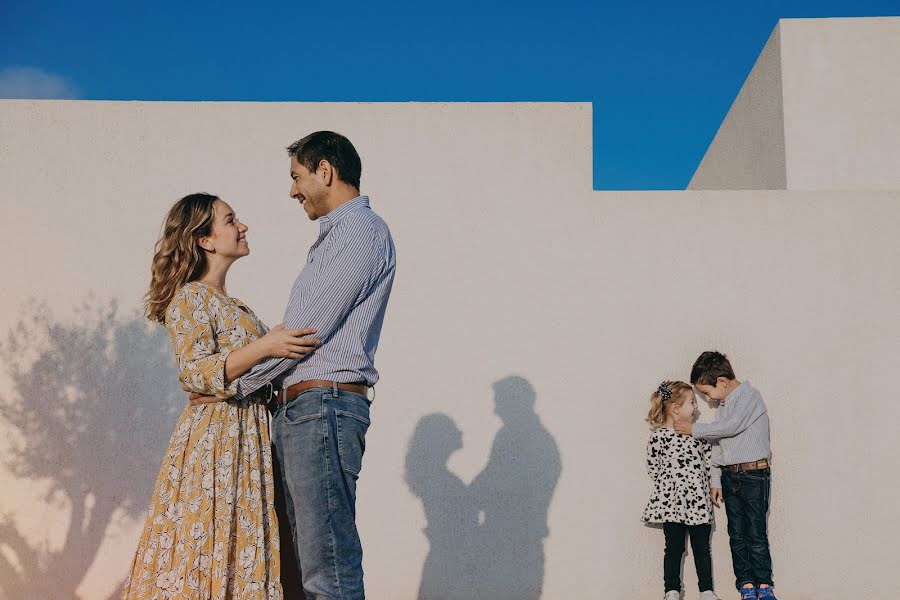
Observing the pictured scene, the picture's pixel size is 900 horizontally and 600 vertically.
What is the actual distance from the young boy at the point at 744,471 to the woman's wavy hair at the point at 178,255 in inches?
142

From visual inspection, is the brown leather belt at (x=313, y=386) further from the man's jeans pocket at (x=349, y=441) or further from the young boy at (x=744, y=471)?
the young boy at (x=744, y=471)

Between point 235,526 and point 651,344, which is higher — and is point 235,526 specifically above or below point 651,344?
below

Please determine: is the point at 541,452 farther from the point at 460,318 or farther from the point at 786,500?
the point at 786,500

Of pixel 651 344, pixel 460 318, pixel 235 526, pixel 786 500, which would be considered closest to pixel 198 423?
pixel 235 526

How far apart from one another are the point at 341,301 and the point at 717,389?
12.0 feet

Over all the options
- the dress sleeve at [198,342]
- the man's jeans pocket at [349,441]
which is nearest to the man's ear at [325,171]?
the dress sleeve at [198,342]

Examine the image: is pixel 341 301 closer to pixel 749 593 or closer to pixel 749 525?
pixel 749 525

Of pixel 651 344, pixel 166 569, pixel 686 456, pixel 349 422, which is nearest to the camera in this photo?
pixel 349 422

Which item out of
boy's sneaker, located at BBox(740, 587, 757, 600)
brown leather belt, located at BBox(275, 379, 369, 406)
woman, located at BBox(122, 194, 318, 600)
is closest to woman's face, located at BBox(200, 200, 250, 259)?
woman, located at BBox(122, 194, 318, 600)

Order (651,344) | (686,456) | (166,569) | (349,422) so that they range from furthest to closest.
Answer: (651,344) < (686,456) < (166,569) < (349,422)

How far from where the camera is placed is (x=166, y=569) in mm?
2625

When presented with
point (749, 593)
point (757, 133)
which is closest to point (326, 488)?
point (749, 593)

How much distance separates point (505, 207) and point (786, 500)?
2667mm

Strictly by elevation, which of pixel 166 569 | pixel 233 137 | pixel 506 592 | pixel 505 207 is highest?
pixel 233 137
